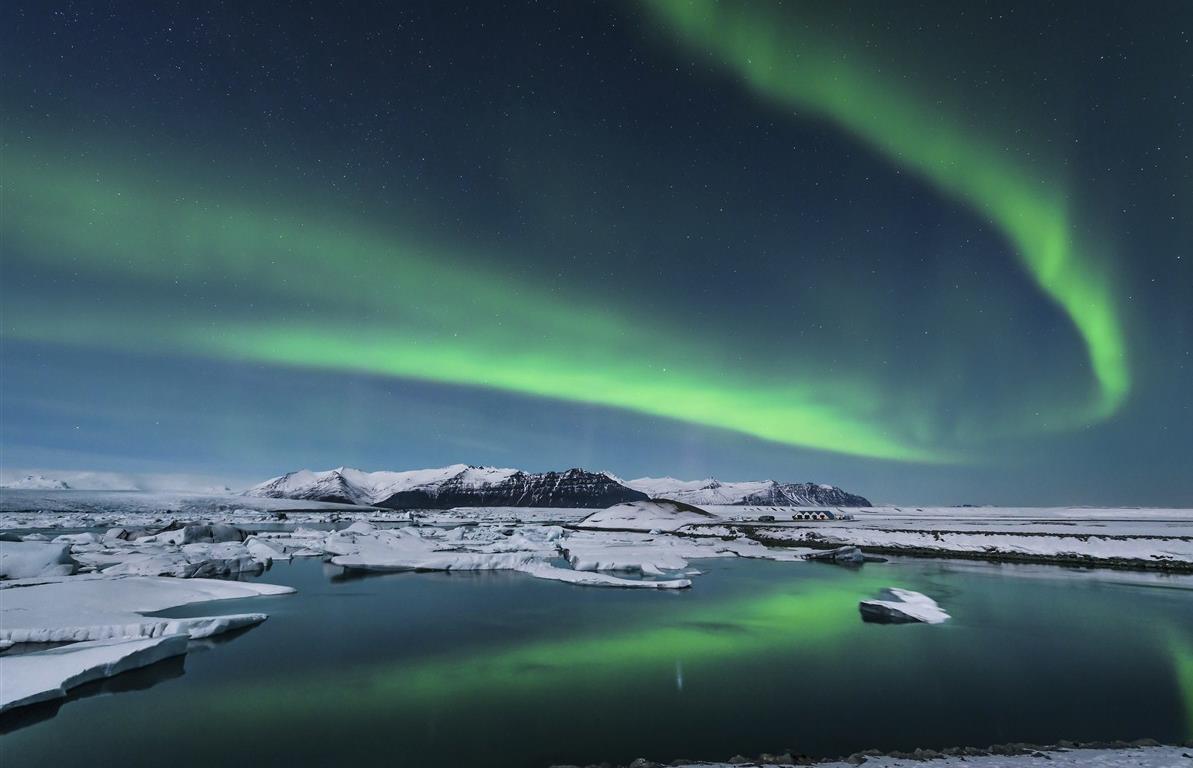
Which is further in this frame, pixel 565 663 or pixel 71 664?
pixel 565 663

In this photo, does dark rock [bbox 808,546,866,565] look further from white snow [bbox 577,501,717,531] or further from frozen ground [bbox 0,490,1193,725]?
white snow [bbox 577,501,717,531]

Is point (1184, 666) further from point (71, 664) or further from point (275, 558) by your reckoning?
point (275, 558)

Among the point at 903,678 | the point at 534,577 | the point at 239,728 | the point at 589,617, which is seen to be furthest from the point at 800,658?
the point at 534,577

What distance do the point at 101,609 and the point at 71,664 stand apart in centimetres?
740

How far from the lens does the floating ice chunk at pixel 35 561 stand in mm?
25841

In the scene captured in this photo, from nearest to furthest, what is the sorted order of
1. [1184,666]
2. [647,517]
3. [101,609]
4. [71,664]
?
[71,664] < [1184,666] < [101,609] < [647,517]

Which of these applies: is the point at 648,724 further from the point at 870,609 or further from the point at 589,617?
the point at 870,609

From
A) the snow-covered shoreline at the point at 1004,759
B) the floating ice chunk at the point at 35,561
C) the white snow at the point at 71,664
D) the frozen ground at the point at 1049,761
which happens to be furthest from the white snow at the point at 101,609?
the frozen ground at the point at 1049,761

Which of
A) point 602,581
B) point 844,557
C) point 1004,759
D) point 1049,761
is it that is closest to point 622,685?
point 1004,759

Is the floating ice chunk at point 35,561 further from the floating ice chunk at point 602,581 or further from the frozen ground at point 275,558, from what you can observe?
the floating ice chunk at point 602,581

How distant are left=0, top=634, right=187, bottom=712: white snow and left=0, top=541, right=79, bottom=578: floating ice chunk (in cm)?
1530

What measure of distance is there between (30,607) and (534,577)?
22.3 metres

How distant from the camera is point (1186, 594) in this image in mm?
27750

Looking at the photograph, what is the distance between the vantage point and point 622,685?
14.1 meters
